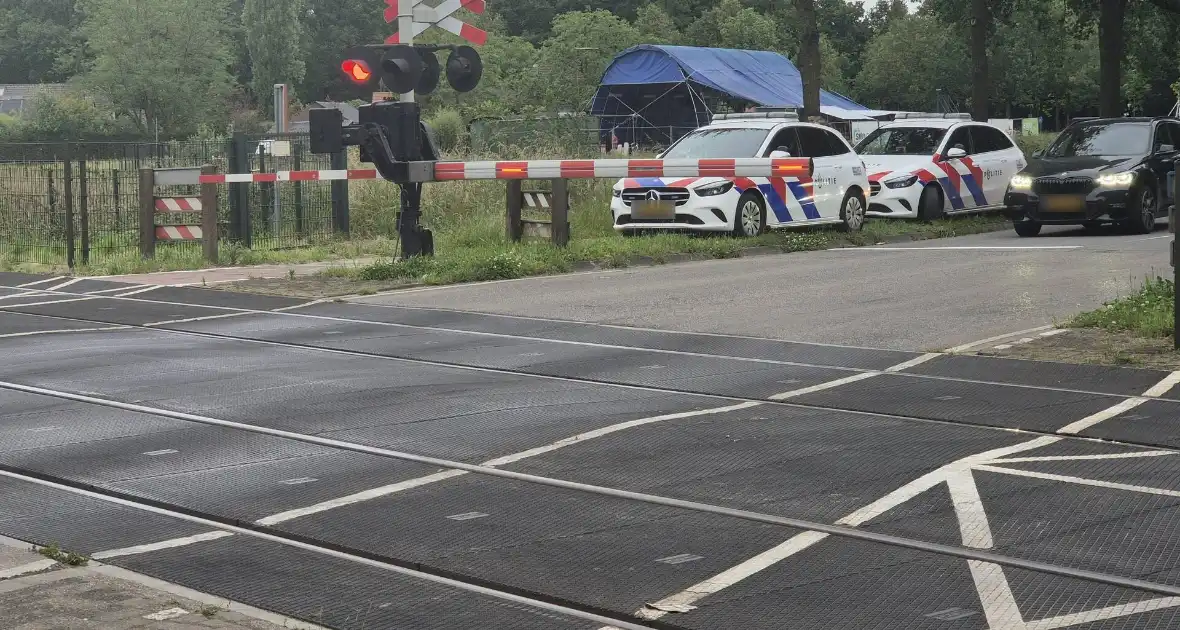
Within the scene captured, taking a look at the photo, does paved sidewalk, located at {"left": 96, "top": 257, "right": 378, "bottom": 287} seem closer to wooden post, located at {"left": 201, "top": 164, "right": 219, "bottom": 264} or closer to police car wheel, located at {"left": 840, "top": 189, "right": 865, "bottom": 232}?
wooden post, located at {"left": 201, "top": 164, "right": 219, "bottom": 264}

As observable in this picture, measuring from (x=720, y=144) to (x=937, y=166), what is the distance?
4104 mm

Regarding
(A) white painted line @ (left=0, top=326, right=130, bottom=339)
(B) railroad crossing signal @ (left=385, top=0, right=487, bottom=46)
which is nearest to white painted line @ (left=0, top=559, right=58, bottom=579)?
(A) white painted line @ (left=0, top=326, right=130, bottom=339)

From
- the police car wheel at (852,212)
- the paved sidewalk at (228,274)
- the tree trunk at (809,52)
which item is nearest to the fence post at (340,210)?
the paved sidewalk at (228,274)

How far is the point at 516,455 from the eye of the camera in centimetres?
732

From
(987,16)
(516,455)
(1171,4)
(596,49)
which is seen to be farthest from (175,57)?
(516,455)

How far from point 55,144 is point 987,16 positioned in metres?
22.1

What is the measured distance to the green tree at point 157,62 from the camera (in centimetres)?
8750

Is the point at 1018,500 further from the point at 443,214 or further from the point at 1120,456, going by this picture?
the point at 443,214

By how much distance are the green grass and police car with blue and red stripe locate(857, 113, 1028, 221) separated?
11196 millimetres

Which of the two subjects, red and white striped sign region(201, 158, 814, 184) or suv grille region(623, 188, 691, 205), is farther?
suv grille region(623, 188, 691, 205)

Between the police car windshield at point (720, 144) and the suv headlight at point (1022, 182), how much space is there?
3502mm

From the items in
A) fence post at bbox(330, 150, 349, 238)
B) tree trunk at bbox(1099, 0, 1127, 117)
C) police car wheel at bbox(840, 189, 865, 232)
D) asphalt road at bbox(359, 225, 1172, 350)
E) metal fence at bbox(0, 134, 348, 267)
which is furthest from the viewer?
tree trunk at bbox(1099, 0, 1127, 117)

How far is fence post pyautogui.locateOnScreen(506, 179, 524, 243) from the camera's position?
19.6m

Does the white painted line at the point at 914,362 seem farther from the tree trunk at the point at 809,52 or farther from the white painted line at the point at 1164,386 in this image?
the tree trunk at the point at 809,52
